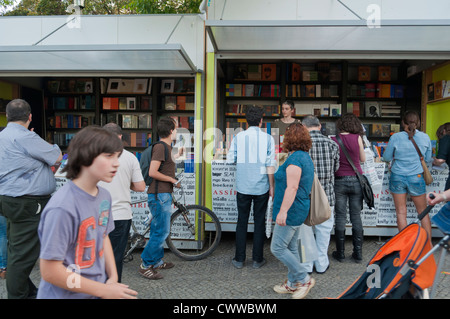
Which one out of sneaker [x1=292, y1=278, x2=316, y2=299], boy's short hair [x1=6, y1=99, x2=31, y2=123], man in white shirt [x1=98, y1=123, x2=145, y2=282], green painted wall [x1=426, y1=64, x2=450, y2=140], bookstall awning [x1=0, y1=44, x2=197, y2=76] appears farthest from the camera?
green painted wall [x1=426, y1=64, x2=450, y2=140]

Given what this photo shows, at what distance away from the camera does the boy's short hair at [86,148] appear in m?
1.36

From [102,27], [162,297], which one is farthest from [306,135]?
[102,27]

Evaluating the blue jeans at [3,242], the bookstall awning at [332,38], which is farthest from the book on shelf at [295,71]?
the blue jeans at [3,242]

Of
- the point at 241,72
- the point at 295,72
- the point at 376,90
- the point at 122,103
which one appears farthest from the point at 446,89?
the point at 122,103

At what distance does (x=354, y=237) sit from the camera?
12.6 ft

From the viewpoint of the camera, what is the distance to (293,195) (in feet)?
9.02

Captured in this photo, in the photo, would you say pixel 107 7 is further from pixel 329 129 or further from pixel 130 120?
pixel 329 129

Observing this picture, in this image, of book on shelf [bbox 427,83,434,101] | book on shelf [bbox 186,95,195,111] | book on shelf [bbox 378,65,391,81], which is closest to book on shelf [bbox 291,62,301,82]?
book on shelf [bbox 378,65,391,81]

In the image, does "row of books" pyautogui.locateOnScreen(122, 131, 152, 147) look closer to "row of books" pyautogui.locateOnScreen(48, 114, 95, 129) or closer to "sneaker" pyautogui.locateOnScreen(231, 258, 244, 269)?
"row of books" pyautogui.locateOnScreen(48, 114, 95, 129)

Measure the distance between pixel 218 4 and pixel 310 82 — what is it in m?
3.41

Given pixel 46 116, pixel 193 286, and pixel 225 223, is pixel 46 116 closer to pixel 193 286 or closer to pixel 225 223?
pixel 225 223

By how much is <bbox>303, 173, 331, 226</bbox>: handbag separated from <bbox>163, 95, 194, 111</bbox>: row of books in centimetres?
458

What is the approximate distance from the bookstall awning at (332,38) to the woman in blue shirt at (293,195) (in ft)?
4.40

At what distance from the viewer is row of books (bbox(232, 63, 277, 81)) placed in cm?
721
